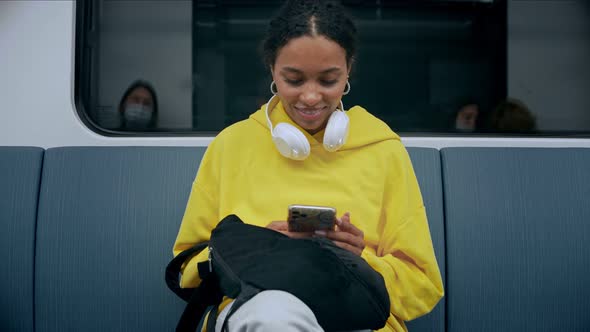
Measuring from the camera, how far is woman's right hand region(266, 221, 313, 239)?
129cm

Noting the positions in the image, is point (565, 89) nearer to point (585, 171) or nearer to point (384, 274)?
point (585, 171)

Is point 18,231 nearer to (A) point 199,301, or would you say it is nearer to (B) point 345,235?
(A) point 199,301

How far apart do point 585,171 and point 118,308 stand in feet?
5.55

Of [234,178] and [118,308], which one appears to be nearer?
[234,178]

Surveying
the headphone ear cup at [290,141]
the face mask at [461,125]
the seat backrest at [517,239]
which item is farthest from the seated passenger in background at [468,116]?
the headphone ear cup at [290,141]

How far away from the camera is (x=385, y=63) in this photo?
368 centimetres

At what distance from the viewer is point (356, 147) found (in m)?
1.50

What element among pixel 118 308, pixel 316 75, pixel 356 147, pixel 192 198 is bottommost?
pixel 118 308

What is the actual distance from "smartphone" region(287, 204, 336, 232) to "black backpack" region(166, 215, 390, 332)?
35 mm

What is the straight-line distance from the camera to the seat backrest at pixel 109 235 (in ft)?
6.14

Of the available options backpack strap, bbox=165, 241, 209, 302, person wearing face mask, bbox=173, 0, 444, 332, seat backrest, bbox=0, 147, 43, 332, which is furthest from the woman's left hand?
seat backrest, bbox=0, 147, 43, 332

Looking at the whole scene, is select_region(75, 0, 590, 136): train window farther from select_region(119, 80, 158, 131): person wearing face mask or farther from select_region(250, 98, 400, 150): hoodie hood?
select_region(250, 98, 400, 150): hoodie hood

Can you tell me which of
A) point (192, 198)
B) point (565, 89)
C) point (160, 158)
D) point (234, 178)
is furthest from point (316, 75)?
point (565, 89)

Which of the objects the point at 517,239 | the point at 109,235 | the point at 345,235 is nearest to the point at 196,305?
the point at 345,235
